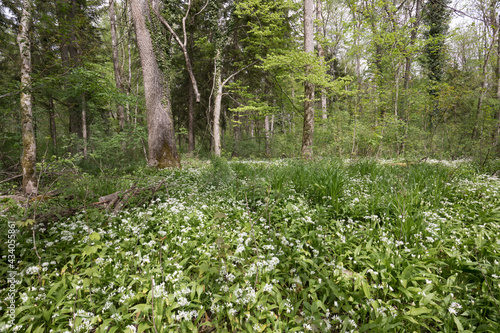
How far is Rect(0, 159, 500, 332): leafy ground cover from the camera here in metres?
1.60

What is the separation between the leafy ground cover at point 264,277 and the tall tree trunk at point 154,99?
384 cm

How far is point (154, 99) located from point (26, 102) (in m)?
3.38

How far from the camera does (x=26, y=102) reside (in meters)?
5.52

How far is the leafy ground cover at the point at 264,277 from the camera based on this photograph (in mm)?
1602

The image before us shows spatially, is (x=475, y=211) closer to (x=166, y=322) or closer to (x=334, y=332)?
(x=334, y=332)

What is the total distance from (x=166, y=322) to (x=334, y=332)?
4.80ft

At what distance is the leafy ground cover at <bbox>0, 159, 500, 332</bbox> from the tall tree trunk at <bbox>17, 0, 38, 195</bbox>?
3819 mm

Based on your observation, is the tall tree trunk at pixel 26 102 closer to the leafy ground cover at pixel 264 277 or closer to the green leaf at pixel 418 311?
the leafy ground cover at pixel 264 277

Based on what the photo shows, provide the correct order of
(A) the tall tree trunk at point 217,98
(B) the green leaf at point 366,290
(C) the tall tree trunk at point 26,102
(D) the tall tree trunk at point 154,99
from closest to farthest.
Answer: (B) the green leaf at point 366,290 → (C) the tall tree trunk at point 26,102 → (D) the tall tree trunk at point 154,99 → (A) the tall tree trunk at point 217,98

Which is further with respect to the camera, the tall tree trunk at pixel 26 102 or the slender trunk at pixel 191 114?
the slender trunk at pixel 191 114

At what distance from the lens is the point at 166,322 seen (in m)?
1.69

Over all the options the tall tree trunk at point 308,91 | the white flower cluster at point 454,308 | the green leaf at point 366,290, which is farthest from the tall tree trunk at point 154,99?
the white flower cluster at point 454,308

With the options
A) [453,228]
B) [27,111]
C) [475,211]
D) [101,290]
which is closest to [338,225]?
[453,228]

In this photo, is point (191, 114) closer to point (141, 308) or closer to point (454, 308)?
point (141, 308)
